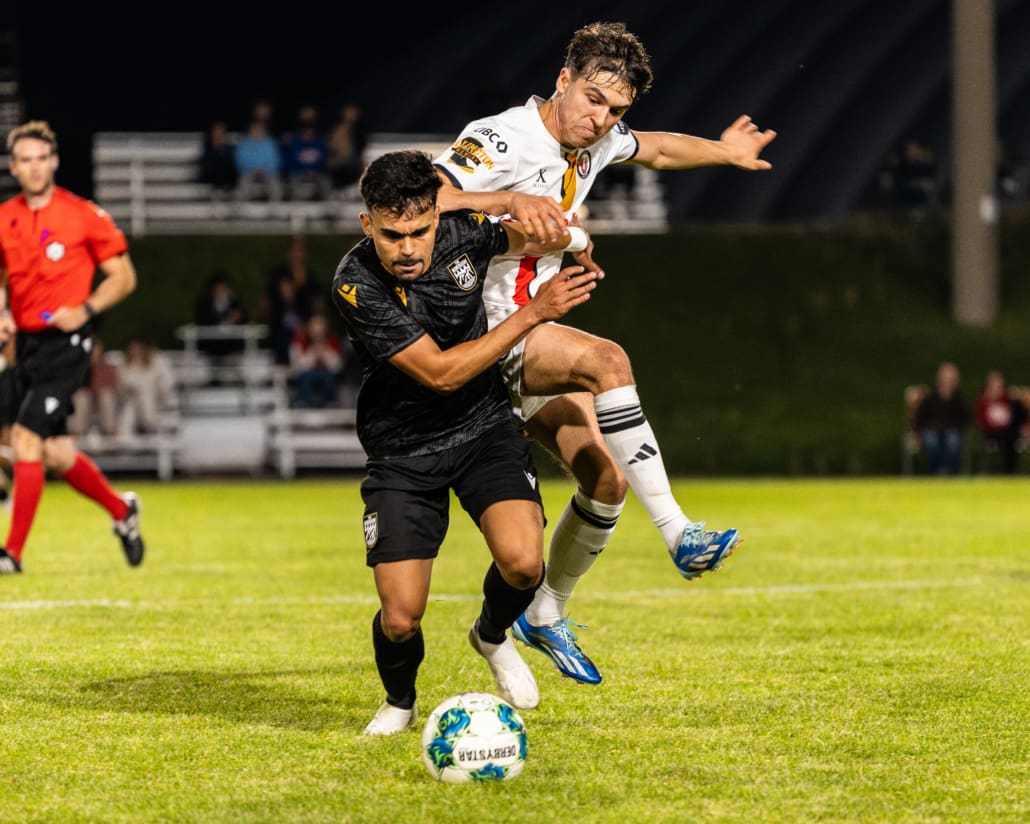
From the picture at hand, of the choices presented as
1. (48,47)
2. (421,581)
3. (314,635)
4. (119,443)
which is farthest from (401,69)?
(421,581)

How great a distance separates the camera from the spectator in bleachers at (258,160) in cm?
2228

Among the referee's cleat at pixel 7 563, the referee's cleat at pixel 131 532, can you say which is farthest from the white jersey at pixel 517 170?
the referee's cleat at pixel 131 532

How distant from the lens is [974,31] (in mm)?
22672

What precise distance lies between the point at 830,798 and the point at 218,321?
55.7 feet

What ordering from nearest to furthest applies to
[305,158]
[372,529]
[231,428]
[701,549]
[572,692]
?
[372,529] < [701,549] < [572,692] < [231,428] < [305,158]

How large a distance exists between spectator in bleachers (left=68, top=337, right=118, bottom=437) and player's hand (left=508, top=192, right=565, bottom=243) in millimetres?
14832

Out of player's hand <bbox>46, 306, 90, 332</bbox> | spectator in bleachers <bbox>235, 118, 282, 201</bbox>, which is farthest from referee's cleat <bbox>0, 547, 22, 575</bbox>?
spectator in bleachers <bbox>235, 118, 282, 201</bbox>

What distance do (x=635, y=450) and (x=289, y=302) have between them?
15.2 metres

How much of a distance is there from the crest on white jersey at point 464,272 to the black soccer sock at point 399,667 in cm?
102

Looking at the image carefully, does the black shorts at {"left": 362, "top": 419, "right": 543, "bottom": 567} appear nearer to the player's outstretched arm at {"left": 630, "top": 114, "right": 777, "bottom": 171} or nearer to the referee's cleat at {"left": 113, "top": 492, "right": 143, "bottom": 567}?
the player's outstretched arm at {"left": 630, "top": 114, "right": 777, "bottom": 171}

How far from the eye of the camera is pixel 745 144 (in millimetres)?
6270

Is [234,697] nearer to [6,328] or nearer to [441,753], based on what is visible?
[441,753]

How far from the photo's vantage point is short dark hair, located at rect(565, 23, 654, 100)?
546 centimetres

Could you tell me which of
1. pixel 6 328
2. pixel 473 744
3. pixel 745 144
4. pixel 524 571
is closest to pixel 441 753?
pixel 473 744
